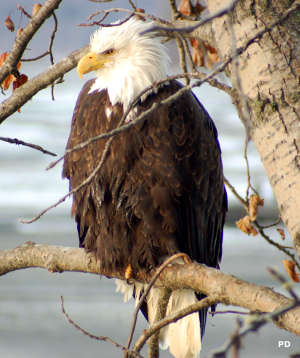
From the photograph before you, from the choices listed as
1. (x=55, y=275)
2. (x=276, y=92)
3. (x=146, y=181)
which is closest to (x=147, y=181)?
(x=146, y=181)

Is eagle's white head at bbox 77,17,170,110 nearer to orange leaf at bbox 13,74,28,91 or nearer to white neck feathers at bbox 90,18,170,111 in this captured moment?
white neck feathers at bbox 90,18,170,111

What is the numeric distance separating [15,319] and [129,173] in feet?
17.7

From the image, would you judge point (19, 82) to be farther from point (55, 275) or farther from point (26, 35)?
point (55, 275)

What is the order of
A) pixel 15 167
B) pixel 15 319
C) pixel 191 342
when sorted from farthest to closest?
pixel 15 319
pixel 15 167
pixel 191 342

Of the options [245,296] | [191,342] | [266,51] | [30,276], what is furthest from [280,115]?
[30,276]

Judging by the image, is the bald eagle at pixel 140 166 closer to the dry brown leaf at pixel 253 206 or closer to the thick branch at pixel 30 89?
the thick branch at pixel 30 89

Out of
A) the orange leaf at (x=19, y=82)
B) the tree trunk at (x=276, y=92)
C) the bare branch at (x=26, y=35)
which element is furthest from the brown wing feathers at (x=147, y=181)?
the tree trunk at (x=276, y=92)

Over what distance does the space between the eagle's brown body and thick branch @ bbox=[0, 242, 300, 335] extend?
13cm

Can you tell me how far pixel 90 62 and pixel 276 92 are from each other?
3.99ft

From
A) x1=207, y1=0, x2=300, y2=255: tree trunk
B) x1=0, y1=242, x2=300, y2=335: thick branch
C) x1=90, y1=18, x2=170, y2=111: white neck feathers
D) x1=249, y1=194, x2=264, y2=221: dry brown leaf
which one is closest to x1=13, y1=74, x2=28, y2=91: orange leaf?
x1=90, y1=18, x2=170, y2=111: white neck feathers

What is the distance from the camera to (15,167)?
22.7 ft

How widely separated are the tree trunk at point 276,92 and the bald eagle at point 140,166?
943mm

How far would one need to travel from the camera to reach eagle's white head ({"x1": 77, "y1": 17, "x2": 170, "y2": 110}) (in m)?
2.58

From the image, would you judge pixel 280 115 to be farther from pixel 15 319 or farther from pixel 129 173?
pixel 15 319
